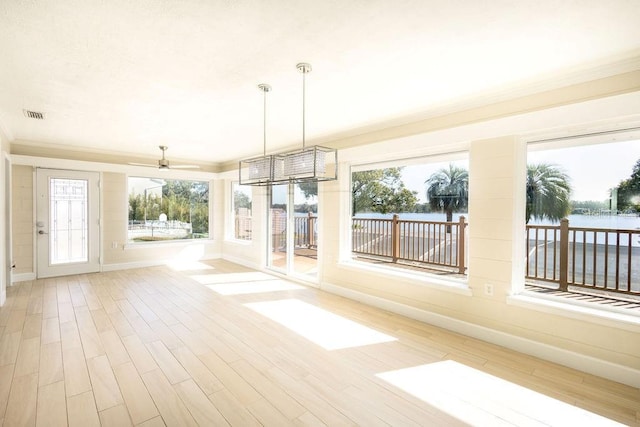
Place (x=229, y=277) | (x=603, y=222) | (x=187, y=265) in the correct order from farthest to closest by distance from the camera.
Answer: (x=187, y=265), (x=229, y=277), (x=603, y=222)

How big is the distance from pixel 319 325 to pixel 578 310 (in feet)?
7.90

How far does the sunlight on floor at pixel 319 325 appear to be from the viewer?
3.04 metres

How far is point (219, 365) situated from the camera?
2.57 meters

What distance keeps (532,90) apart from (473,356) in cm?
247

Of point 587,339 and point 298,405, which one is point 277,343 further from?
point 587,339

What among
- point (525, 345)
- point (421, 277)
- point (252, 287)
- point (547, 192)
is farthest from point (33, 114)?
point (525, 345)

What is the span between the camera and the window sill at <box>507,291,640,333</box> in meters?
2.37

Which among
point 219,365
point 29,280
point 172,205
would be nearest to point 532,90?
point 219,365

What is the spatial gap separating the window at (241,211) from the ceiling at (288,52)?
10.8 ft

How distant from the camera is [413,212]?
432 cm

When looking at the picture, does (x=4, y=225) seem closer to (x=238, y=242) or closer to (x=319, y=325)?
(x=238, y=242)

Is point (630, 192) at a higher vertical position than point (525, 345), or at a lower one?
higher

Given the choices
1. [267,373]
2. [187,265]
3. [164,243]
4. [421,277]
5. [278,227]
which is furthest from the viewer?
[164,243]

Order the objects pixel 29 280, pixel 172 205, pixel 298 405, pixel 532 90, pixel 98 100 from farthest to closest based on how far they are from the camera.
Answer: pixel 172 205, pixel 29 280, pixel 98 100, pixel 532 90, pixel 298 405
